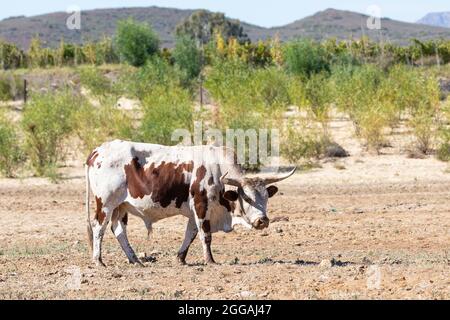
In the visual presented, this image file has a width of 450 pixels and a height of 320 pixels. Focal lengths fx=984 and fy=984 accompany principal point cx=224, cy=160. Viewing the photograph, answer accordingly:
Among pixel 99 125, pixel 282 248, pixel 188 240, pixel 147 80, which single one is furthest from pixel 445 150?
pixel 147 80

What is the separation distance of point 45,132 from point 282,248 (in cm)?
1413

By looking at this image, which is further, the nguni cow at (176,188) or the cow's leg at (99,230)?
the cow's leg at (99,230)

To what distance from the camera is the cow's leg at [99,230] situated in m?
12.6

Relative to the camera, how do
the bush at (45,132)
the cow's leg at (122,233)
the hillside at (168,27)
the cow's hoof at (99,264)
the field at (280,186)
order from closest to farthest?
the field at (280,186), the cow's hoof at (99,264), the cow's leg at (122,233), the bush at (45,132), the hillside at (168,27)

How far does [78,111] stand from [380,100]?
10889 millimetres

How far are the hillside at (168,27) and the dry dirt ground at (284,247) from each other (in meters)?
114

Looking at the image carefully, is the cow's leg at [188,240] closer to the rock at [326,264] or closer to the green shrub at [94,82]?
the rock at [326,264]

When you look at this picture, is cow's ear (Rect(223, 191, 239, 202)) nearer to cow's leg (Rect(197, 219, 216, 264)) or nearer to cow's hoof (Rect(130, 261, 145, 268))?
cow's leg (Rect(197, 219, 216, 264))

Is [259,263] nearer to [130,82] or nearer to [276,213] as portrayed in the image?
[276,213]

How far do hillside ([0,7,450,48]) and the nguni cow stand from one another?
124 metres

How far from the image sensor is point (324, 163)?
1062 inches

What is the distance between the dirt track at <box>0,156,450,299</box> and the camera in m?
10.4

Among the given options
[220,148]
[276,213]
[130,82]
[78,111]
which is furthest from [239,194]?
[130,82]

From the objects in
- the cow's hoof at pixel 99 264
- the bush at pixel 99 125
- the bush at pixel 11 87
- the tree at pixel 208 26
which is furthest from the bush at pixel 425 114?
the tree at pixel 208 26
